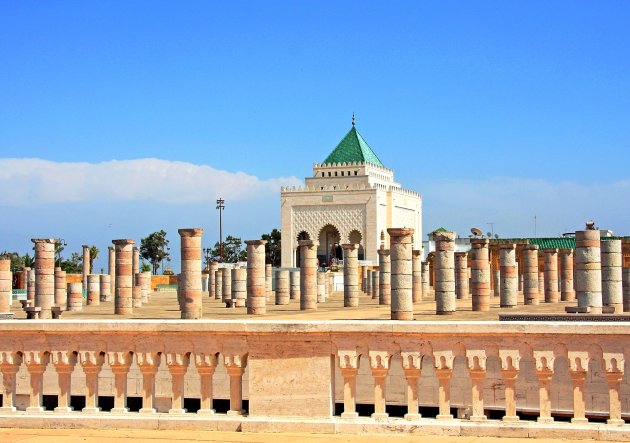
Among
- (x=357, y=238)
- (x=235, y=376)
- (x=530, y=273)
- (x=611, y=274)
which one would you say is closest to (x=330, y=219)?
(x=357, y=238)

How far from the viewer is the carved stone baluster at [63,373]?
4.85 m

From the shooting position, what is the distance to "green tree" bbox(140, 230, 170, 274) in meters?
60.8

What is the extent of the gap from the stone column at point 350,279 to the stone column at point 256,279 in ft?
12.5

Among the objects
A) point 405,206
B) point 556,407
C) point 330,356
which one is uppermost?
point 405,206

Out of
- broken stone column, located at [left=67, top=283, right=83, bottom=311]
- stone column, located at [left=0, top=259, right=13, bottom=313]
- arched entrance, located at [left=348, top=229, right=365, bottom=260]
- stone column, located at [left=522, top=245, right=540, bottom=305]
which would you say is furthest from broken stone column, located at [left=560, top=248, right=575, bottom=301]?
arched entrance, located at [left=348, top=229, right=365, bottom=260]

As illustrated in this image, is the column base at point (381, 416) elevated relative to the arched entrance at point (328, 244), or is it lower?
lower

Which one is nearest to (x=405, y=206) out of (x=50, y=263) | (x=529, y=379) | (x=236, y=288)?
(x=236, y=288)

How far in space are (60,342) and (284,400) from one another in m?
1.32

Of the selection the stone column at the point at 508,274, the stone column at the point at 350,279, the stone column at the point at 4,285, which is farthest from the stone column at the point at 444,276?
the stone column at the point at 4,285

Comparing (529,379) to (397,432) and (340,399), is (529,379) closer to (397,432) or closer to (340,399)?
(340,399)

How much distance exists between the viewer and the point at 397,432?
4516 millimetres

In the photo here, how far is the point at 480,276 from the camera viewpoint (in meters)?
19.2

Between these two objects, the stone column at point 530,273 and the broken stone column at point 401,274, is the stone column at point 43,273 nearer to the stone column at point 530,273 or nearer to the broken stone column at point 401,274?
the broken stone column at point 401,274

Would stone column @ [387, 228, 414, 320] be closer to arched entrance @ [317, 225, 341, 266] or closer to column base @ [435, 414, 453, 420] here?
column base @ [435, 414, 453, 420]
